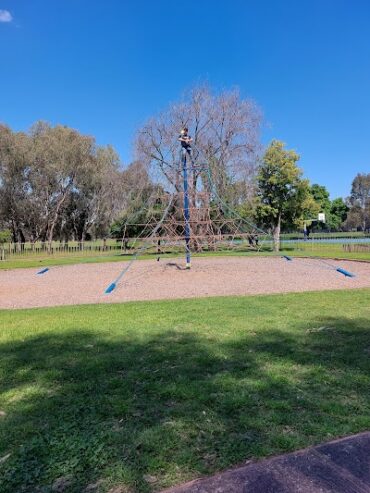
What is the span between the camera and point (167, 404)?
3293 mm

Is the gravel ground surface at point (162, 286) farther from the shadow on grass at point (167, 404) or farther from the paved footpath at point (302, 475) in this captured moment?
the paved footpath at point (302, 475)

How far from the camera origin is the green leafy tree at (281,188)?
33.4 metres

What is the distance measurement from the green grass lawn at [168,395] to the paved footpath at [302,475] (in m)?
0.14

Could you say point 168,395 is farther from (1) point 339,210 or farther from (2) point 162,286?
(1) point 339,210

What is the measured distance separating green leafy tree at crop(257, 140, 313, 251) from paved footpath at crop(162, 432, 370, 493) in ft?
104

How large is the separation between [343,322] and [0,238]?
99.8 feet

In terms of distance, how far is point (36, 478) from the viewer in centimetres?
236

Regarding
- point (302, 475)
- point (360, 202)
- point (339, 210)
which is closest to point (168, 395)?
point (302, 475)

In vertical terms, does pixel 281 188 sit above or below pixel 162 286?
above

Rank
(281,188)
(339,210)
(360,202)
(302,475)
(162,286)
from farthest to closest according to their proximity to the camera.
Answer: (339,210)
(360,202)
(281,188)
(162,286)
(302,475)

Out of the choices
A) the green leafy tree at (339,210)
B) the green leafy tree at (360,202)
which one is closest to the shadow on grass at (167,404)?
the green leafy tree at (360,202)

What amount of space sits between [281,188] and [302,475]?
32.7 meters

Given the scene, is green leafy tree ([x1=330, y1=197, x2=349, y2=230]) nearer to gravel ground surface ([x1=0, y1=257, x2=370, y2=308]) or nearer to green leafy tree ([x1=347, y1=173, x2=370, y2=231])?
green leafy tree ([x1=347, y1=173, x2=370, y2=231])

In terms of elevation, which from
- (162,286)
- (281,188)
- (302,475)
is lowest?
(162,286)
